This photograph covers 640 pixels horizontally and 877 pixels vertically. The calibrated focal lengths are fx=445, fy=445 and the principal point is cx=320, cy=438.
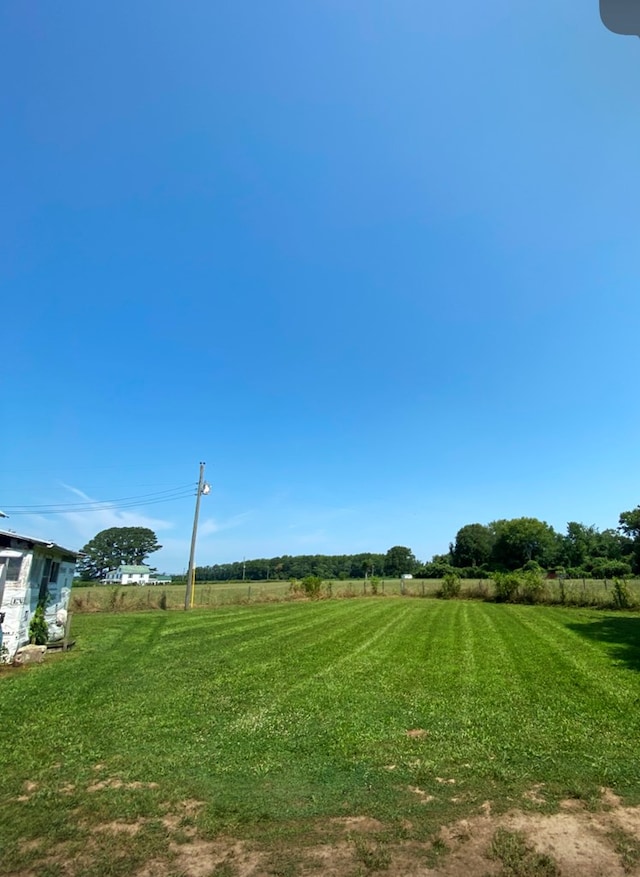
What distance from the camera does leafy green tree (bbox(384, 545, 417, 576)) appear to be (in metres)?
111

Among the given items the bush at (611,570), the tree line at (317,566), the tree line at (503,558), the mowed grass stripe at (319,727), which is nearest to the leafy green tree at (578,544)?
the tree line at (503,558)

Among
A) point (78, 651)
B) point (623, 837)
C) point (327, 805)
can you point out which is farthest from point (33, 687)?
point (623, 837)

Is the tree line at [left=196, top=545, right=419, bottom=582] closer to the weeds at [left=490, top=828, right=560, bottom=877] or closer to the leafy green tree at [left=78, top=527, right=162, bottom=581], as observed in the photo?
the leafy green tree at [left=78, top=527, right=162, bottom=581]

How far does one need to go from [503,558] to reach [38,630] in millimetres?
83702

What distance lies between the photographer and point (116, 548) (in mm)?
98500

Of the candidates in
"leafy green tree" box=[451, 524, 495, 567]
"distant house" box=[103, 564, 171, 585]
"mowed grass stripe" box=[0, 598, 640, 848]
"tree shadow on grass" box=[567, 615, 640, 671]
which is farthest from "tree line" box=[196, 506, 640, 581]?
"mowed grass stripe" box=[0, 598, 640, 848]

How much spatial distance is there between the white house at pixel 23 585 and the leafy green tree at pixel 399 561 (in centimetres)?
10300

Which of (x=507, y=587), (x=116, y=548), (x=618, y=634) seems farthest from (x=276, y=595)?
(x=116, y=548)

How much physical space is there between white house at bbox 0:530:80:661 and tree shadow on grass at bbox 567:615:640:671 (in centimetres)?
1240

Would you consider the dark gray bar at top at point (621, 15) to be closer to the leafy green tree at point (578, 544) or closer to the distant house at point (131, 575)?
the leafy green tree at point (578, 544)

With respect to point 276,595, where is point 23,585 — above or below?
above

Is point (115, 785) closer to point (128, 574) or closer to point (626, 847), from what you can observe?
point (626, 847)

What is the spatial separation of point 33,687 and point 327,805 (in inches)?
243

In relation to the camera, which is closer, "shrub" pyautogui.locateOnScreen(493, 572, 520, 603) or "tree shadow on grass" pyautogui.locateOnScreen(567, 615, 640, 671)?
"tree shadow on grass" pyautogui.locateOnScreen(567, 615, 640, 671)
